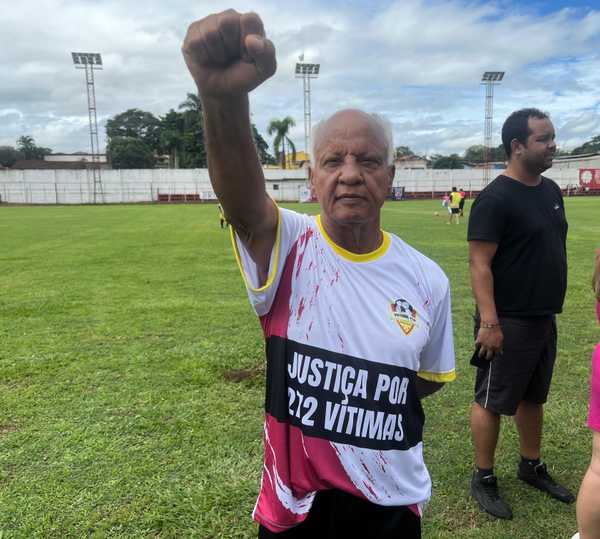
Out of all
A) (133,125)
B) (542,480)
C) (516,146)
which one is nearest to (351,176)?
(516,146)

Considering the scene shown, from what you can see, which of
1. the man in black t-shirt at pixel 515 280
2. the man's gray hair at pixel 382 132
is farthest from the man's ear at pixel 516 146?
the man's gray hair at pixel 382 132

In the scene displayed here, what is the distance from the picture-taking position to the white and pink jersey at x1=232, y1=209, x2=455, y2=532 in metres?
1.61

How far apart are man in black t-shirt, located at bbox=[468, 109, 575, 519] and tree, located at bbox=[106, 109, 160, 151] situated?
88566 millimetres

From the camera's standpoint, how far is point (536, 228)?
115 inches

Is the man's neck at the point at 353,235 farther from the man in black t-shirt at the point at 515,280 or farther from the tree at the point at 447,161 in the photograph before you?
the tree at the point at 447,161

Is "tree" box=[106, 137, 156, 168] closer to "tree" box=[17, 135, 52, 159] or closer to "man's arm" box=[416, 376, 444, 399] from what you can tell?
"tree" box=[17, 135, 52, 159]

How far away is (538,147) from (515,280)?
0.79 meters

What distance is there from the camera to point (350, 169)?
159 cm

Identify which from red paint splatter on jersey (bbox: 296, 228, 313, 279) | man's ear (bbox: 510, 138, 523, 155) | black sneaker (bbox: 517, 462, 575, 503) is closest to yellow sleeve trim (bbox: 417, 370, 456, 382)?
red paint splatter on jersey (bbox: 296, 228, 313, 279)

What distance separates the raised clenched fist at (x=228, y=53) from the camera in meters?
1.12

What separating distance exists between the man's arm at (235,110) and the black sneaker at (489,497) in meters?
2.36

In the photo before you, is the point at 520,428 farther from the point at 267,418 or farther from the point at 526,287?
the point at 267,418

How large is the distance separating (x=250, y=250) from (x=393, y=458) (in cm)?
85

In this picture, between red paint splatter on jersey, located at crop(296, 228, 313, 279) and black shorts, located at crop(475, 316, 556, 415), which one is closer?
red paint splatter on jersey, located at crop(296, 228, 313, 279)
